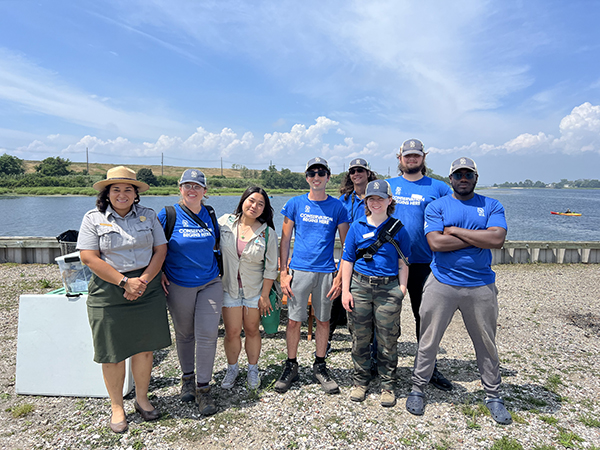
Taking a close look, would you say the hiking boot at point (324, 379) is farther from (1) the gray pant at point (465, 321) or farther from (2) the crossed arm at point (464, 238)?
(2) the crossed arm at point (464, 238)

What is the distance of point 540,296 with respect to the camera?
22.7 ft

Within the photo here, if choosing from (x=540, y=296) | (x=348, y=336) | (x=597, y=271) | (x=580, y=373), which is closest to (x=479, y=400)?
(x=580, y=373)

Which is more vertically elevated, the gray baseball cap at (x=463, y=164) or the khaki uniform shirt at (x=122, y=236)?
the gray baseball cap at (x=463, y=164)

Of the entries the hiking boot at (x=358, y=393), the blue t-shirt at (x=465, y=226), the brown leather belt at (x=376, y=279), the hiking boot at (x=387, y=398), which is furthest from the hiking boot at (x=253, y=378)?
the blue t-shirt at (x=465, y=226)

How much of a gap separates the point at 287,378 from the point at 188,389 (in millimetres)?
997

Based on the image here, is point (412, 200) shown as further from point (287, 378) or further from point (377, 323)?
point (287, 378)

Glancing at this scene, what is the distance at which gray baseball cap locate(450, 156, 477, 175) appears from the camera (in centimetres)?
311

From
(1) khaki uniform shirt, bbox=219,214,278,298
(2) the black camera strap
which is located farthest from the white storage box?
(2) the black camera strap

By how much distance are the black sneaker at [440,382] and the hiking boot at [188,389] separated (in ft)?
8.25

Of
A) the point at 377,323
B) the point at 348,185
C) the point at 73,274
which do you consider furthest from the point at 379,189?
the point at 73,274

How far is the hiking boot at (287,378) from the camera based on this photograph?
3525 millimetres

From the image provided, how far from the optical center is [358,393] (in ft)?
11.1

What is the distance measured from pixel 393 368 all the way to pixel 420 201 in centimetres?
169

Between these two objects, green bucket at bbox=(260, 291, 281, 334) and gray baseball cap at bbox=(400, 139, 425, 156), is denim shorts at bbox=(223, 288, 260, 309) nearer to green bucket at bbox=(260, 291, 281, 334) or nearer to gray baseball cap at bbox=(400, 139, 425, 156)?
green bucket at bbox=(260, 291, 281, 334)
